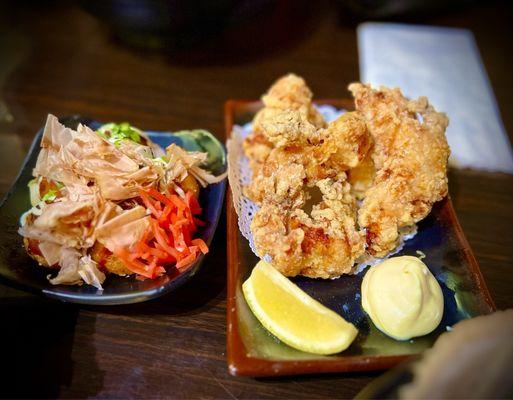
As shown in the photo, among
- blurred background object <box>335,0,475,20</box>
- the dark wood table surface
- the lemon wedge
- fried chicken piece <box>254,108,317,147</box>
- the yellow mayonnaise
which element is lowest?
the dark wood table surface

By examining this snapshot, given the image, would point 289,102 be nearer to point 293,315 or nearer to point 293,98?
point 293,98

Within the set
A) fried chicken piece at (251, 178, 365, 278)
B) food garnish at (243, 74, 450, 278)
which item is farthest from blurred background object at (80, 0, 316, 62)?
fried chicken piece at (251, 178, 365, 278)

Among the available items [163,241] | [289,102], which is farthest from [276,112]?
[163,241]

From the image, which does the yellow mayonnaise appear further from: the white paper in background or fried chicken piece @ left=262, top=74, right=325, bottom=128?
the white paper in background

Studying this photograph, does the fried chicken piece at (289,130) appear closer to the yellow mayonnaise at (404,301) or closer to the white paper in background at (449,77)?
the yellow mayonnaise at (404,301)

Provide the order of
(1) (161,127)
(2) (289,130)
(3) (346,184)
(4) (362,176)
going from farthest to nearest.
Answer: (1) (161,127), (4) (362,176), (3) (346,184), (2) (289,130)

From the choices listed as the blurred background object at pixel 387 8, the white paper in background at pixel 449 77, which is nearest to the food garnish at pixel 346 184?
the white paper in background at pixel 449 77
